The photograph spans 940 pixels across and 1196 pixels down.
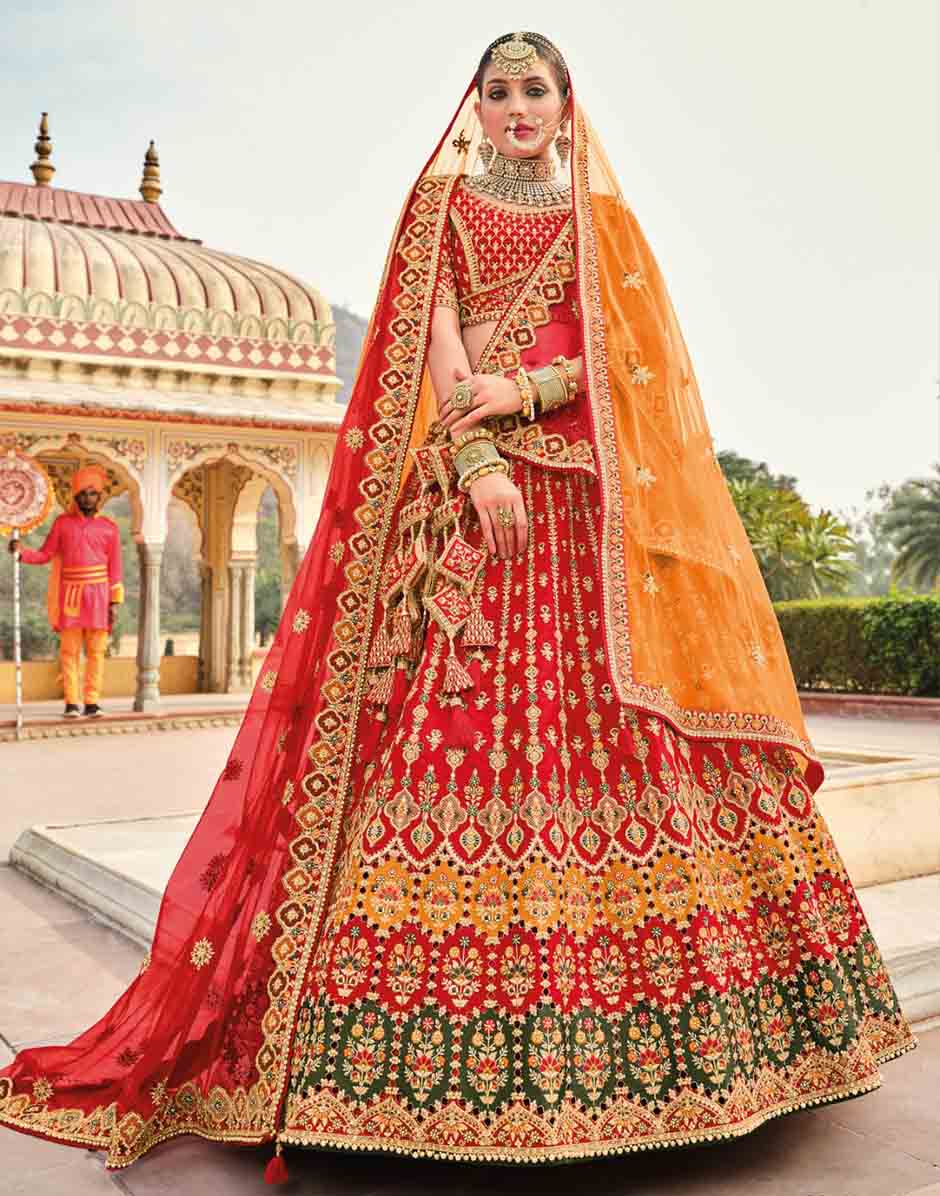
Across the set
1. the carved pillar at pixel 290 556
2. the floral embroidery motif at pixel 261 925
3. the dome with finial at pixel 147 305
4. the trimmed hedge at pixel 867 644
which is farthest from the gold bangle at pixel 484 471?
the trimmed hedge at pixel 867 644

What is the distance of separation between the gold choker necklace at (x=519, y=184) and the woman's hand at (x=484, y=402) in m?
0.36

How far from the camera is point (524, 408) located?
2.03 metres

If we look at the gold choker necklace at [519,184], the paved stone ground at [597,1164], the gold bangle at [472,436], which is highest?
the gold choker necklace at [519,184]

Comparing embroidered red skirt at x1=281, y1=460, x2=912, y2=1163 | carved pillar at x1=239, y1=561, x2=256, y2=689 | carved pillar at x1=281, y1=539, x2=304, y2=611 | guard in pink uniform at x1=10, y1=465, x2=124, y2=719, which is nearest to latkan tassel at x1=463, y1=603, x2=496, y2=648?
embroidered red skirt at x1=281, y1=460, x2=912, y2=1163

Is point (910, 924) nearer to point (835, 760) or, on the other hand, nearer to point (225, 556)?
point (835, 760)

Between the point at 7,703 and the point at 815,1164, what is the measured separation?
10.8m

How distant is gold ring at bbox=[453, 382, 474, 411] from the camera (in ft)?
6.61

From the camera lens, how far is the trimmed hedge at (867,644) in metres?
12.5

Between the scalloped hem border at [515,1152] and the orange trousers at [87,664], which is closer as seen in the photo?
the scalloped hem border at [515,1152]

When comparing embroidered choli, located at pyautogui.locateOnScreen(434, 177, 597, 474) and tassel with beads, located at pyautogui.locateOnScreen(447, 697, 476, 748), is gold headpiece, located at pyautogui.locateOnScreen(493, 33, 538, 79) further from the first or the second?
tassel with beads, located at pyautogui.locateOnScreen(447, 697, 476, 748)

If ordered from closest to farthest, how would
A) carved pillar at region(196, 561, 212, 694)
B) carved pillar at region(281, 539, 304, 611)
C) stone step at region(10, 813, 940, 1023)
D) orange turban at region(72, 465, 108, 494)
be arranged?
stone step at region(10, 813, 940, 1023), orange turban at region(72, 465, 108, 494), carved pillar at region(281, 539, 304, 611), carved pillar at region(196, 561, 212, 694)

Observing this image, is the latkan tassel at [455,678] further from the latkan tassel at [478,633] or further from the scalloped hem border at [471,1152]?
the scalloped hem border at [471,1152]

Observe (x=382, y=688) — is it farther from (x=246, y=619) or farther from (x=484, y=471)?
(x=246, y=619)

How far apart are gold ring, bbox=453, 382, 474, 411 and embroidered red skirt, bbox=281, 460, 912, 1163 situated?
143 millimetres
